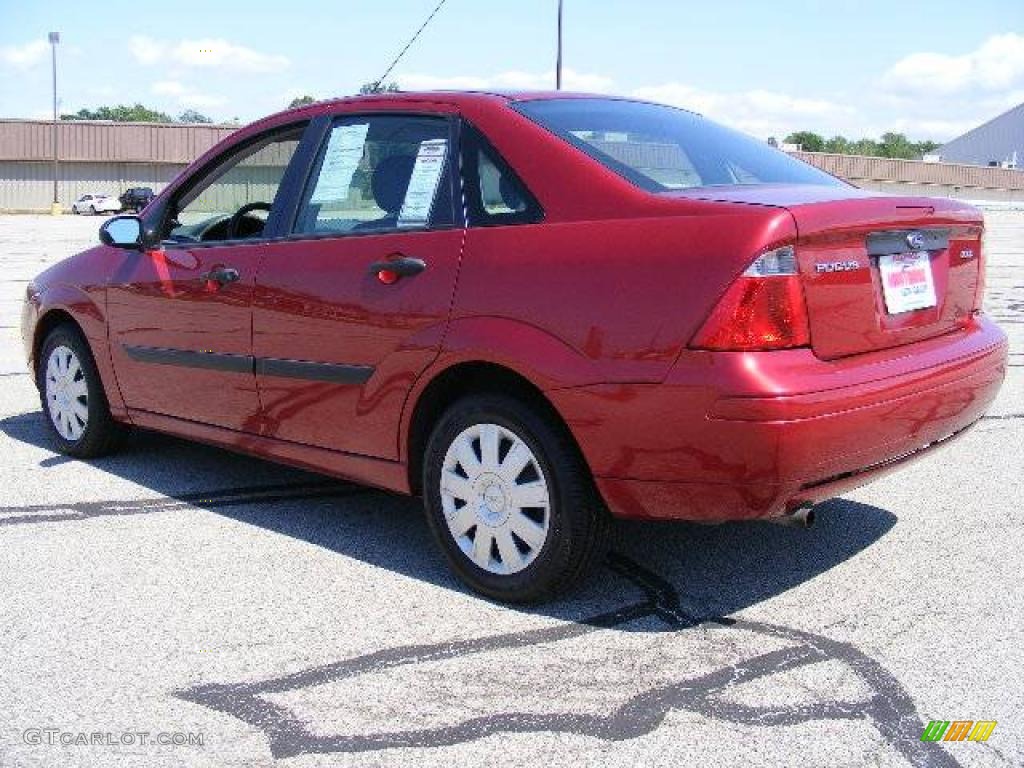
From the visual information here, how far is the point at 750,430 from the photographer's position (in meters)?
3.12

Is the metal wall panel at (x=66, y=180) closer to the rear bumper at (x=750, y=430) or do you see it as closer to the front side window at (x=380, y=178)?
the front side window at (x=380, y=178)

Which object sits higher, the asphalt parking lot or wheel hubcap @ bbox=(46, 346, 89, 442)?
wheel hubcap @ bbox=(46, 346, 89, 442)

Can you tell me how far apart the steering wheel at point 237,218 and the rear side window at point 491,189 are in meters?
1.27

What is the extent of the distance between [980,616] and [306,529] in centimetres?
248

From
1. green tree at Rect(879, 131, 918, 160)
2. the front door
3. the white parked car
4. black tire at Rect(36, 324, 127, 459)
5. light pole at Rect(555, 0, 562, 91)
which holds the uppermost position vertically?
green tree at Rect(879, 131, 918, 160)

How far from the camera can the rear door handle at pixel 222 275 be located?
4.56 m

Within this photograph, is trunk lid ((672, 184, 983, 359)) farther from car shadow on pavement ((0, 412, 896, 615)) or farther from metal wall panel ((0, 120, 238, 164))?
metal wall panel ((0, 120, 238, 164))

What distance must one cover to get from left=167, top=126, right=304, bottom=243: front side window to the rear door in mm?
256

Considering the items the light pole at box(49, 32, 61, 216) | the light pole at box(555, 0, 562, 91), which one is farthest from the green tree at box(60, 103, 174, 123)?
the light pole at box(555, 0, 562, 91)

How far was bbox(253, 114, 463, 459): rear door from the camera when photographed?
12.7 ft

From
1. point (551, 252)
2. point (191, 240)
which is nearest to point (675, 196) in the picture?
point (551, 252)

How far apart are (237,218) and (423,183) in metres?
1.29

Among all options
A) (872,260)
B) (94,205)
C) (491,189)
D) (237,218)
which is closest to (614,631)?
(872,260)

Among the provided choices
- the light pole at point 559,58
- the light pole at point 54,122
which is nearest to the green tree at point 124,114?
the light pole at point 54,122
